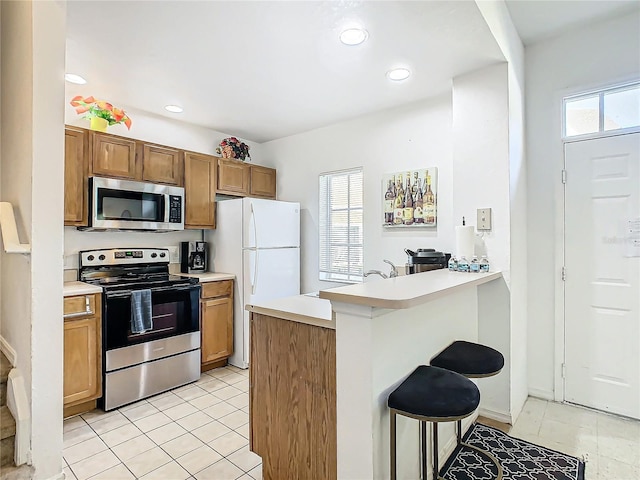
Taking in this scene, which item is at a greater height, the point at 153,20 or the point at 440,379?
the point at 153,20

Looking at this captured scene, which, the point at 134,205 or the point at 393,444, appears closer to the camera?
the point at 393,444

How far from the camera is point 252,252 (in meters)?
3.51

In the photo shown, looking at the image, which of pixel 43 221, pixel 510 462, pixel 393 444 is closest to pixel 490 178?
pixel 510 462

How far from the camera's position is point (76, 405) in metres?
2.61

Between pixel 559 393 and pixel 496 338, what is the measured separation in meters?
0.83

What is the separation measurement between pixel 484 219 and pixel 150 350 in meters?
2.81

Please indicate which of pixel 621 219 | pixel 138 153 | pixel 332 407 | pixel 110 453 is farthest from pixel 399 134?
pixel 110 453

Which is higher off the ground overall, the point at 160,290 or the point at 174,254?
the point at 174,254

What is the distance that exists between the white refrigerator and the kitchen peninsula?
5.25ft

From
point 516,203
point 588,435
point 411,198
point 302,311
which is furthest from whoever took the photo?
point 411,198

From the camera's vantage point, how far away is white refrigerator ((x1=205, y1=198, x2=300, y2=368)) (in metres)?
3.52

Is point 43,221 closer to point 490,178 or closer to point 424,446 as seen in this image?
point 424,446

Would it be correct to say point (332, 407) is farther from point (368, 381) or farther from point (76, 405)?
point (76, 405)

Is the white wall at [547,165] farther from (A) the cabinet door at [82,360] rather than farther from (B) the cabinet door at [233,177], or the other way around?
(A) the cabinet door at [82,360]
